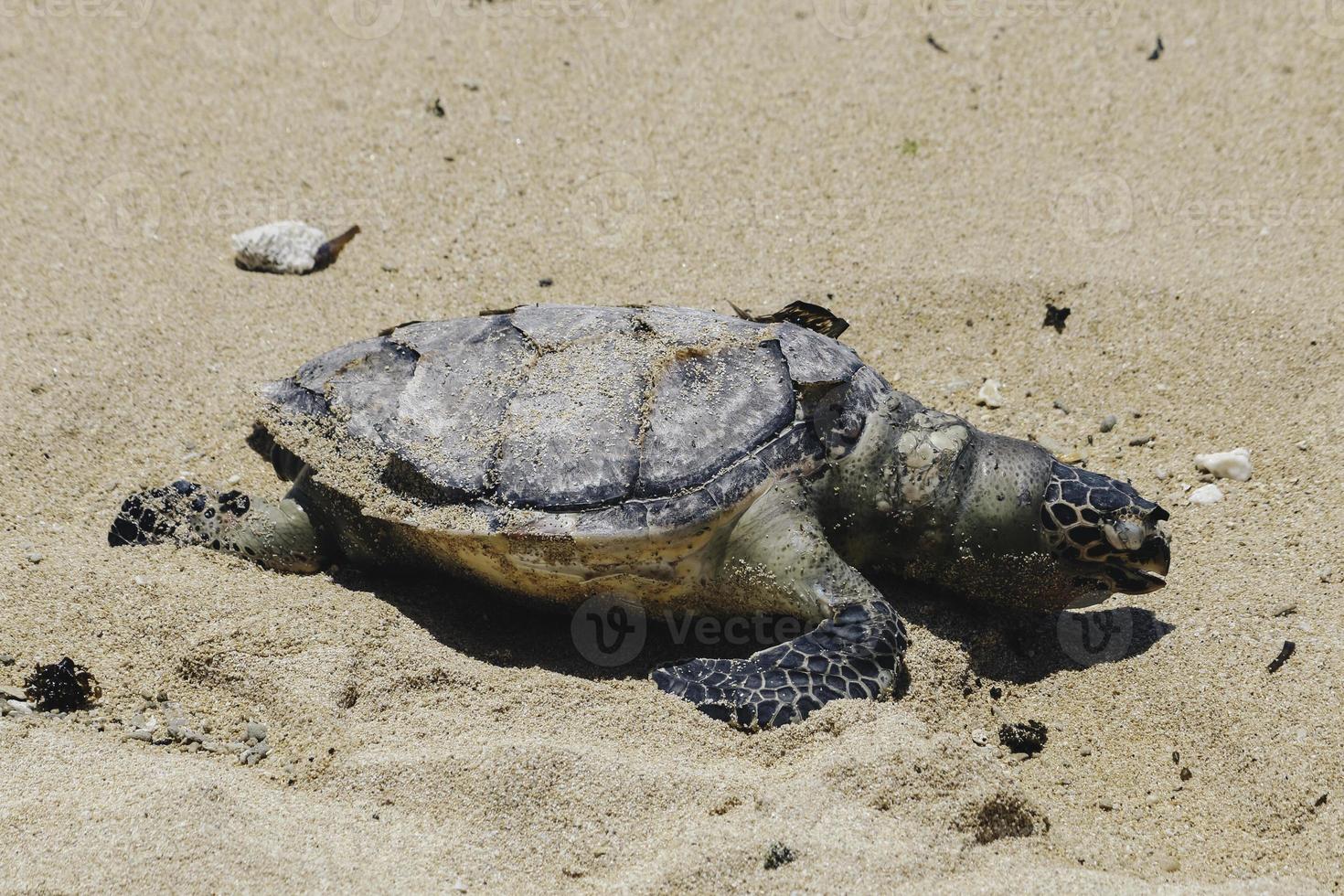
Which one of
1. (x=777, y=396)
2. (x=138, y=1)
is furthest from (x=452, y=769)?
(x=138, y=1)

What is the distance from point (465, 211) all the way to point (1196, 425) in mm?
4077

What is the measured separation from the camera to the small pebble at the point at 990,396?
5656 mm

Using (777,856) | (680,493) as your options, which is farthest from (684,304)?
(777,856)

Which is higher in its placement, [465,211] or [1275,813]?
[465,211]

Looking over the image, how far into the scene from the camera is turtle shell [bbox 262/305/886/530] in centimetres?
427

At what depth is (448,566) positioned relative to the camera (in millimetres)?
4500

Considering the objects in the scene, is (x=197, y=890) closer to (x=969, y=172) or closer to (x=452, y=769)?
(x=452, y=769)

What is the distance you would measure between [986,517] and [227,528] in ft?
9.72

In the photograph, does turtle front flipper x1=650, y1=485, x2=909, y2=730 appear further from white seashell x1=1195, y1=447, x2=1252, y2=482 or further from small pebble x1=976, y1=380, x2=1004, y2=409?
white seashell x1=1195, y1=447, x2=1252, y2=482

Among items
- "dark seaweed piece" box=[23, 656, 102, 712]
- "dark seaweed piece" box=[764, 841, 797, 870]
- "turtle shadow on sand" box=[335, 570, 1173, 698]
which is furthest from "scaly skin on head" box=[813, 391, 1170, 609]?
"dark seaweed piece" box=[23, 656, 102, 712]

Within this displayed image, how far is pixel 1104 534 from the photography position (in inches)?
168

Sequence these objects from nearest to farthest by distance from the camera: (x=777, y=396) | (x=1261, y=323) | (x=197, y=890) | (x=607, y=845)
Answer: (x=197, y=890), (x=607, y=845), (x=777, y=396), (x=1261, y=323)

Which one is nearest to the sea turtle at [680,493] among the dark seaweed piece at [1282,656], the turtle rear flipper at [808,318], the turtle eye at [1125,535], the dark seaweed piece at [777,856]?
the turtle eye at [1125,535]

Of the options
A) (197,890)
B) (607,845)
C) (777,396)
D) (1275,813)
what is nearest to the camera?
(197,890)
